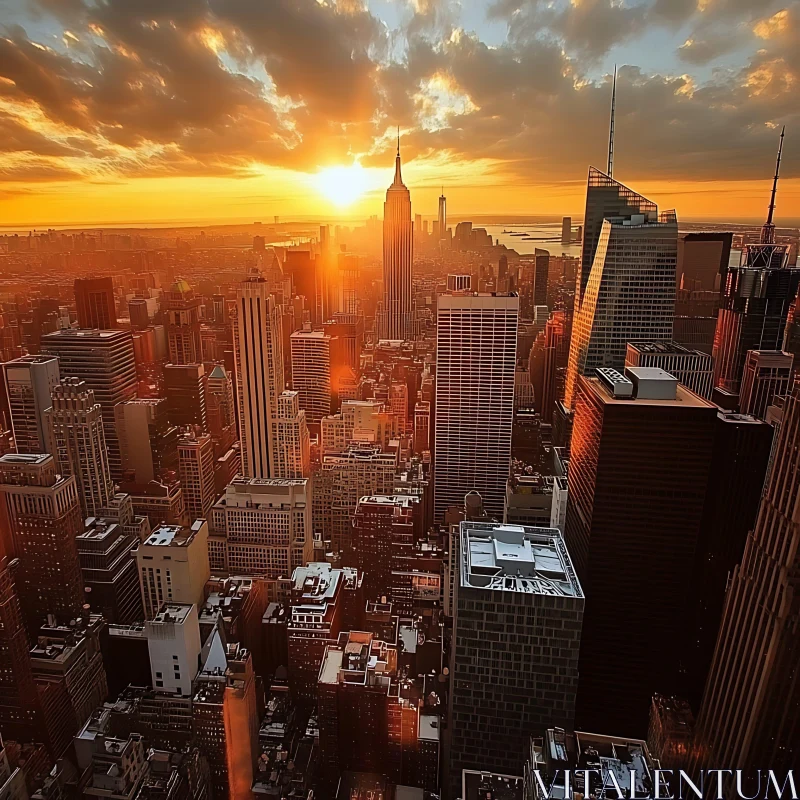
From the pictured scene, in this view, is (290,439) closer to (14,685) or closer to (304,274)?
(304,274)

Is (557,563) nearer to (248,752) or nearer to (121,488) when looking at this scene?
(248,752)

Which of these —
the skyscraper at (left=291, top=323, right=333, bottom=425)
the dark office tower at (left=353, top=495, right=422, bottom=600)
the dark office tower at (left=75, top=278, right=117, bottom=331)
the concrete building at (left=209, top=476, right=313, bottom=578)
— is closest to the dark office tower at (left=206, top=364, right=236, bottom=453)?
the skyscraper at (left=291, top=323, right=333, bottom=425)

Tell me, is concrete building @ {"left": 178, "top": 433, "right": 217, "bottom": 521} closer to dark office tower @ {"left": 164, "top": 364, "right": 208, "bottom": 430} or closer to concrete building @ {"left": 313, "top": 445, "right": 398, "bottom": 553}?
dark office tower @ {"left": 164, "top": 364, "right": 208, "bottom": 430}

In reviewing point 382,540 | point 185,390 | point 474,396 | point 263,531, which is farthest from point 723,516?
point 185,390

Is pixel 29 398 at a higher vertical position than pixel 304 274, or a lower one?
lower

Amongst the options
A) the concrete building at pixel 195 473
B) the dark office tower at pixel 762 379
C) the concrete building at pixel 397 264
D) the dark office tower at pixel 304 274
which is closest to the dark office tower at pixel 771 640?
the dark office tower at pixel 762 379

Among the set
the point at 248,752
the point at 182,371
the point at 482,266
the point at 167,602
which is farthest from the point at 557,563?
the point at 182,371

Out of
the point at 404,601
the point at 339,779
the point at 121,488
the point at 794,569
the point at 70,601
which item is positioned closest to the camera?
the point at 794,569
